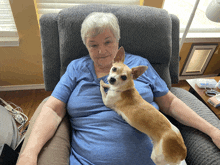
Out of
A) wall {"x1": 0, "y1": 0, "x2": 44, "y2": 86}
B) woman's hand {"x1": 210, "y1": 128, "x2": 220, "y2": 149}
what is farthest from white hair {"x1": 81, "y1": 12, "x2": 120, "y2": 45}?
wall {"x1": 0, "y1": 0, "x2": 44, "y2": 86}

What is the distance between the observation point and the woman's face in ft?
2.62

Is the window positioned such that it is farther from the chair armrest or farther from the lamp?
the chair armrest

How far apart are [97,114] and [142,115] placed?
10.6 inches

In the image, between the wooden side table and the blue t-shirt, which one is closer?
the blue t-shirt

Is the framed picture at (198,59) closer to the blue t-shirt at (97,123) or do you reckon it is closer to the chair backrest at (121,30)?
the chair backrest at (121,30)

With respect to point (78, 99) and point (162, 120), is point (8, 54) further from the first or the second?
point (162, 120)

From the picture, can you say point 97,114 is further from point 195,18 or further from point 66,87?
point 195,18

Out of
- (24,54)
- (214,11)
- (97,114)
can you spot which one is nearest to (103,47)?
(97,114)

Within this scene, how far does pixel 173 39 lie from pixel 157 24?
233mm

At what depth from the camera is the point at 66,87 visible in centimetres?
88

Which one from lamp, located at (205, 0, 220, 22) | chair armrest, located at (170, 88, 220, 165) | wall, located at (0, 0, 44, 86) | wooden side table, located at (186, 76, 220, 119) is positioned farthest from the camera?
wall, located at (0, 0, 44, 86)

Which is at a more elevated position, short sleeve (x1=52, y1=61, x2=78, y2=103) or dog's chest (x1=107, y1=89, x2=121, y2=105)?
dog's chest (x1=107, y1=89, x2=121, y2=105)

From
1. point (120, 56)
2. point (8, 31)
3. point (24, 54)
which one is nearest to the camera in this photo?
point (120, 56)

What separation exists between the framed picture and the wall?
2.05 m
